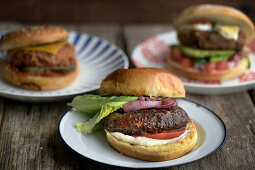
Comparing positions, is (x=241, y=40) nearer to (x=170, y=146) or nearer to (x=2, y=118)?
(x=170, y=146)

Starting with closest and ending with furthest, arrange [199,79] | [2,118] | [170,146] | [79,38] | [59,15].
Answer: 1. [170,146]
2. [2,118]
3. [199,79]
4. [79,38]
5. [59,15]

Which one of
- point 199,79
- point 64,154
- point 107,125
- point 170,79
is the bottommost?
point 199,79

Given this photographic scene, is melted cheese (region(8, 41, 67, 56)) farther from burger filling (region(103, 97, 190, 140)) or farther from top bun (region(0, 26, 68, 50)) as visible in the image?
burger filling (region(103, 97, 190, 140))

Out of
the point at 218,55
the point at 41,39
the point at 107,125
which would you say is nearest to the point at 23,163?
the point at 107,125

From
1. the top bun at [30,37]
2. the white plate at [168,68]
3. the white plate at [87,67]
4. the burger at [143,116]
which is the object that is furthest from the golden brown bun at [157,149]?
the top bun at [30,37]

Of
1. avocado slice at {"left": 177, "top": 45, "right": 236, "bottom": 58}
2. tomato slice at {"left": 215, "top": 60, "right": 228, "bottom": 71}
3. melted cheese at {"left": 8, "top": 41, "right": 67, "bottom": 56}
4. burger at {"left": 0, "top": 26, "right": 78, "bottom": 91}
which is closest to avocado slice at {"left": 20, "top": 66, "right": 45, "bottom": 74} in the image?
burger at {"left": 0, "top": 26, "right": 78, "bottom": 91}

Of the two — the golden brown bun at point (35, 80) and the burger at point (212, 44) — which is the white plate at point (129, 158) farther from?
the burger at point (212, 44)
